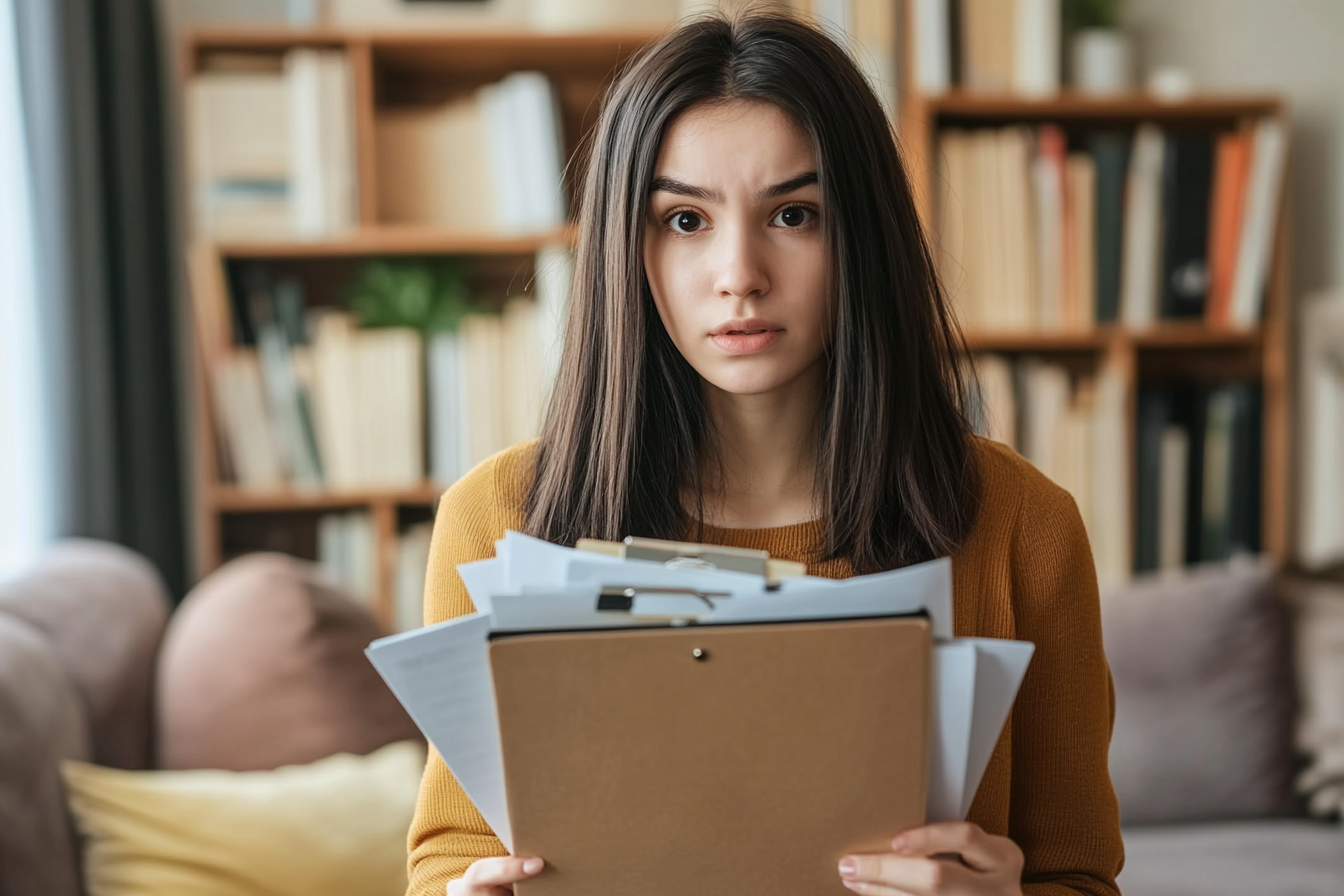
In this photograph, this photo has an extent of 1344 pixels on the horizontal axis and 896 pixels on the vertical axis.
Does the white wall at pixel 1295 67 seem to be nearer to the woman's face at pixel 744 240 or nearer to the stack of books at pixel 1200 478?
the stack of books at pixel 1200 478

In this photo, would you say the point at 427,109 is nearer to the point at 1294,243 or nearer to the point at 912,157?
the point at 912,157

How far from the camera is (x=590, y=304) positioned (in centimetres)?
109

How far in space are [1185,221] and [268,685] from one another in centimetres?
→ 192

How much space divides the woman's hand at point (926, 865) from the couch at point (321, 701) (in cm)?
92

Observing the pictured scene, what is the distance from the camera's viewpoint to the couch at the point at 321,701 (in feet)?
4.96

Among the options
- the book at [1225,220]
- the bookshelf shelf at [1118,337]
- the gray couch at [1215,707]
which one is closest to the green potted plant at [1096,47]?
the book at [1225,220]

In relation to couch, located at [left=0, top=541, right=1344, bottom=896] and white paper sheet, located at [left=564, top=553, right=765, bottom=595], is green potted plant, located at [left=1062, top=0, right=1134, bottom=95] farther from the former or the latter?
white paper sheet, located at [left=564, top=553, right=765, bottom=595]

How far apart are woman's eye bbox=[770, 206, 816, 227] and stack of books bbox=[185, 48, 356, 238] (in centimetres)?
162

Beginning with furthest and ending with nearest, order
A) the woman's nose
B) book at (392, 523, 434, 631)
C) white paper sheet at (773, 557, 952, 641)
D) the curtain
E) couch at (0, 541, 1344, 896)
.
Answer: book at (392, 523, 434, 631), the curtain, couch at (0, 541, 1344, 896), the woman's nose, white paper sheet at (773, 557, 952, 641)

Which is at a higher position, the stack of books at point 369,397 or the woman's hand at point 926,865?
the stack of books at point 369,397

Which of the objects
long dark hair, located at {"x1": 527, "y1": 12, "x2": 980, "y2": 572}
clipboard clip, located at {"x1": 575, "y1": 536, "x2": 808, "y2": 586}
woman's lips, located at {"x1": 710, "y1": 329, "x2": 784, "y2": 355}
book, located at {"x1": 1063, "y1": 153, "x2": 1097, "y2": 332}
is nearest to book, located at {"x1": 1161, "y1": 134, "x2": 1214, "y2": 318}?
book, located at {"x1": 1063, "y1": 153, "x2": 1097, "y2": 332}

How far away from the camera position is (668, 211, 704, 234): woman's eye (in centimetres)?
102

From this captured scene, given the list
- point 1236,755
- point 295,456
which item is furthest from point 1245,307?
point 295,456

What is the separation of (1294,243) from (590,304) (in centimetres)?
223
